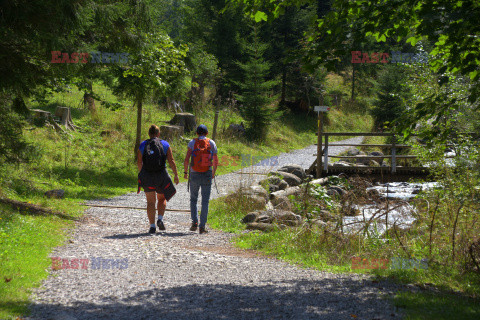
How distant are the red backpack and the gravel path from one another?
1383 mm

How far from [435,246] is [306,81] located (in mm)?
35902

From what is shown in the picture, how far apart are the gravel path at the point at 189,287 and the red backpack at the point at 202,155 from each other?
4.54 ft

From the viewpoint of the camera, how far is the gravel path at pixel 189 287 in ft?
16.1

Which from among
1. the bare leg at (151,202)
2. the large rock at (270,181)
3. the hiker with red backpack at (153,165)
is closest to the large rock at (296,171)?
the large rock at (270,181)

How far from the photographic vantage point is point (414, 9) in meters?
6.55

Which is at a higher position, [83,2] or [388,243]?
[83,2]

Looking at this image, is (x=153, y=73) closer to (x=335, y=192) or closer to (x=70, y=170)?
(x=70, y=170)

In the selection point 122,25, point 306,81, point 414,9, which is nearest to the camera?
point 414,9

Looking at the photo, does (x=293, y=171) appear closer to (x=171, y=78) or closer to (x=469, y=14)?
(x=171, y=78)

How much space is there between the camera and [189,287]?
232 inches

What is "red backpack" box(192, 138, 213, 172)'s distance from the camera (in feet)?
30.2

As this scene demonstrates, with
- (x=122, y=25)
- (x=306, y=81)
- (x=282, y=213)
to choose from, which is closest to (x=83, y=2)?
(x=122, y=25)

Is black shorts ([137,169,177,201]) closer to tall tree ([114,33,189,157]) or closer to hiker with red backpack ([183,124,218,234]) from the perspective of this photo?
hiker with red backpack ([183,124,218,234])

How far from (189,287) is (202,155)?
3679 millimetres
